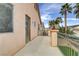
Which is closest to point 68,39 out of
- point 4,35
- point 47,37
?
point 47,37

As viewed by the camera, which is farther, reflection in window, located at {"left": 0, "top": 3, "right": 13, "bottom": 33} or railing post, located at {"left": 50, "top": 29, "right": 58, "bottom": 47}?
railing post, located at {"left": 50, "top": 29, "right": 58, "bottom": 47}

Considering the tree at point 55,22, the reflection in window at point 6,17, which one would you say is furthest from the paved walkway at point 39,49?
the reflection in window at point 6,17

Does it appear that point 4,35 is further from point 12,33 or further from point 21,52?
point 21,52

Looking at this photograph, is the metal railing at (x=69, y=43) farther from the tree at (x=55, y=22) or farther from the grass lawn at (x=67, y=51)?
the tree at (x=55, y=22)

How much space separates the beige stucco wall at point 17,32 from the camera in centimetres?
283

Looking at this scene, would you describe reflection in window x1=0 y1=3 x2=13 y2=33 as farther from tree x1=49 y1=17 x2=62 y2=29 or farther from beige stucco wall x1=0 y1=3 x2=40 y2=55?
tree x1=49 y1=17 x2=62 y2=29

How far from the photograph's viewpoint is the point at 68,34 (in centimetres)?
296

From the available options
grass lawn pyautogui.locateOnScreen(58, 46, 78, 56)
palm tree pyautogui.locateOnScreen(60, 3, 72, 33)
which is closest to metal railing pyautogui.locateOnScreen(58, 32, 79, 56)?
grass lawn pyautogui.locateOnScreen(58, 46, 78, 56)

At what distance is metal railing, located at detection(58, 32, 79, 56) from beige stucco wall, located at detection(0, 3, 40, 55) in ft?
1.71

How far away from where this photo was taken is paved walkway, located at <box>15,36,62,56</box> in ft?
9.59

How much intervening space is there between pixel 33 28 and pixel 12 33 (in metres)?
0.44

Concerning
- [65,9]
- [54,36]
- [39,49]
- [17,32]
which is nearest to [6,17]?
[17,32]

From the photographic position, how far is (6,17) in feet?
9.54

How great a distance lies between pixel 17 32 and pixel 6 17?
1.21ft
